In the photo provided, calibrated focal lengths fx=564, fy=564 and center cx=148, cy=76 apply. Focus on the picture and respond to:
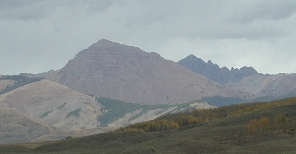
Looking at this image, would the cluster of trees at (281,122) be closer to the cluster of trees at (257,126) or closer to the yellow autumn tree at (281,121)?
the yellow autumn tree at (281,121)

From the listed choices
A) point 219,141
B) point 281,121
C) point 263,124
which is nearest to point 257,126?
point 263,124

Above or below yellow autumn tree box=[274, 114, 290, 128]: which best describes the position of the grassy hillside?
below

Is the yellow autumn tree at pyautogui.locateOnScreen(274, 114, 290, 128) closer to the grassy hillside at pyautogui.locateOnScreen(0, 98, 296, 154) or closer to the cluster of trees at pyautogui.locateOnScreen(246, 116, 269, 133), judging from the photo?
the grassy hillside at pyautogui.locateOnScreen(0, 98, 296, 154)

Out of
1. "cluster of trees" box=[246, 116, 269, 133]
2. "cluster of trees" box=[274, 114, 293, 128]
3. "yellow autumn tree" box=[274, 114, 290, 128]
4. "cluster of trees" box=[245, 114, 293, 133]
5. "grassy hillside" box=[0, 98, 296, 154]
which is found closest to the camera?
"grassy hillside" box=[0, 98, 296, 154]

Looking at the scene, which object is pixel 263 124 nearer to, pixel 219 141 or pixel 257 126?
pixel 257 126

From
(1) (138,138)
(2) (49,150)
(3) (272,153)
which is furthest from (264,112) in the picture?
(3) (272,153)

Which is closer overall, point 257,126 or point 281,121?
point 257,126

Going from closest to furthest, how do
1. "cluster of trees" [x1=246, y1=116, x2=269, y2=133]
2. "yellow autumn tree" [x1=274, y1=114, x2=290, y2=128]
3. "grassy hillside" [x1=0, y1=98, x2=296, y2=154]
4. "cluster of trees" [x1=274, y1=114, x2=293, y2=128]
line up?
1. "grassy hillside" [x1=0, y1=98, x2=296, y2=154]
2. "cluster of trees" [x1=246, y1=116, x2=269, y2=133]
3. "cluster of trees" [x1=274, y1=114, x2=293, y2=128]
4. "yellow autumn tree" [x1=274, y1=114, x2=290, y2=128]

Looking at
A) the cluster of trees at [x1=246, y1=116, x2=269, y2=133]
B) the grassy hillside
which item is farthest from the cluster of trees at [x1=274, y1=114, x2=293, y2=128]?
the cluster of trees at [x1=246, y1=116, x2=269, y2=133]

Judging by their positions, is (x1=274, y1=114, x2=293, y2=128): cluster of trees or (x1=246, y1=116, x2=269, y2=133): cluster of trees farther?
(x1=274, y1=114, x2=293, y2=128): cluster of trees

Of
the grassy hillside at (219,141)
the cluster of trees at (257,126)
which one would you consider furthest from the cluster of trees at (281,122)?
the cluster of trees at (257,126)

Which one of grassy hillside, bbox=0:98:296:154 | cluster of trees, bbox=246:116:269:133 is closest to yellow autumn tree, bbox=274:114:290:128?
grassy hillside, bbox=0:98:296:154

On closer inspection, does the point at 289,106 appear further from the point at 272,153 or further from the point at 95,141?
the point at 272,153

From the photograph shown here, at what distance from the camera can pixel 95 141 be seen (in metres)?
140
